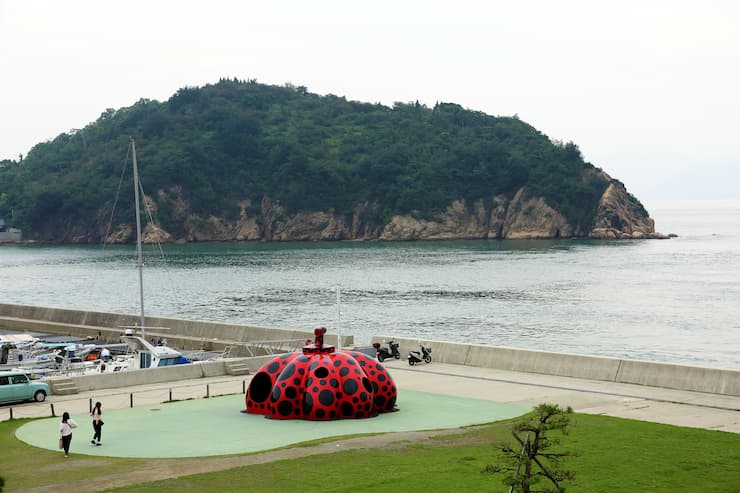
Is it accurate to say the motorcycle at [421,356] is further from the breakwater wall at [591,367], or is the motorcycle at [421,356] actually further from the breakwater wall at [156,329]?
the breakwater wall at [156,329]

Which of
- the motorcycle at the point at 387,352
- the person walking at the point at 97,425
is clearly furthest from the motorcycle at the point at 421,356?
the person walking at the point at 97,425

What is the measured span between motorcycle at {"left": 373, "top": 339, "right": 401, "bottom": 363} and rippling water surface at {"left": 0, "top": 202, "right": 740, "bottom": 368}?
26.1m

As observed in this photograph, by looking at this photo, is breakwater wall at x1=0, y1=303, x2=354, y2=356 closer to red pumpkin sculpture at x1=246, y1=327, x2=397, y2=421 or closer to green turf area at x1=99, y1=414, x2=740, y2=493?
red pumpkin sculpture at x1=246, y1=327, x2=397, y2=421

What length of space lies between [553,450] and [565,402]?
7.17m

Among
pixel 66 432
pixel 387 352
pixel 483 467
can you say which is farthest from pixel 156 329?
pixel 483 467

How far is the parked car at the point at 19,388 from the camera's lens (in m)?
29.9

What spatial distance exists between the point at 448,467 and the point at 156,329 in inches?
1289

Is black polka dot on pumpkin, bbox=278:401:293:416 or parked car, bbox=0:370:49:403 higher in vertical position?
black polka dot on pumpkin, bbox=278:401:293:416

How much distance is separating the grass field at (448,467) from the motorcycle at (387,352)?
45.3 feet

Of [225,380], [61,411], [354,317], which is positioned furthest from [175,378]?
[354,317]

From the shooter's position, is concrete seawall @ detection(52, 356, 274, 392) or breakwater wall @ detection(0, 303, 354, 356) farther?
breakwater wall @ detection(0, 303, 354, 356)

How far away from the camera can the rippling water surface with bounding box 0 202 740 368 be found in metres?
72.0

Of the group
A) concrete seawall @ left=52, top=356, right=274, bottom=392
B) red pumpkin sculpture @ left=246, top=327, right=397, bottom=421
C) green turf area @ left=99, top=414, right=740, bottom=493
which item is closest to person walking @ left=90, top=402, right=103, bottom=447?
green turf area @ left=99, top=414, right=740, bottom=493

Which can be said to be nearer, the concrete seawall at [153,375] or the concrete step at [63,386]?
the concrete step at [63,386]
